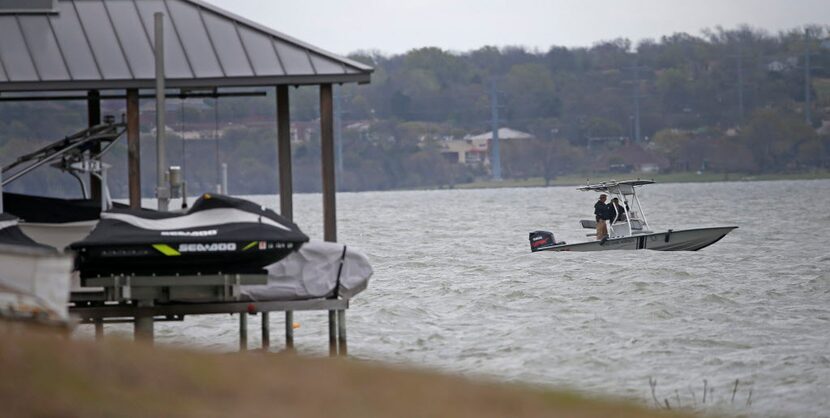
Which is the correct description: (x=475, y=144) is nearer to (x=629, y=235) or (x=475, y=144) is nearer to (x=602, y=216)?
(x=602, y=216)

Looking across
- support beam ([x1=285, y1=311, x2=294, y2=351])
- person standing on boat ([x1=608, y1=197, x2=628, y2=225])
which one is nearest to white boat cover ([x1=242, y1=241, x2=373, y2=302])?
support beam ([x1=285, y1=311, x2=294, y2=351])

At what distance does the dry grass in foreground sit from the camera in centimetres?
832

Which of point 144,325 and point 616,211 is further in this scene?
point 616,211

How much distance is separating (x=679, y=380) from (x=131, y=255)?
316 inches

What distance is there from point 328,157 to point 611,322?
10.1m

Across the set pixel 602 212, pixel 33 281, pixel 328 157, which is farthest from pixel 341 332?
pixel 602 212

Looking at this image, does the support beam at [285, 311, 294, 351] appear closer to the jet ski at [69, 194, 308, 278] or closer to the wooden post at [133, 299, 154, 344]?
the wooden post at [133, 299, 154, 344]

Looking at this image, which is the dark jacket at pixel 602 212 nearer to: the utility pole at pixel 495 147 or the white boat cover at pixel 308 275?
the white boat cover at pixel 308 275

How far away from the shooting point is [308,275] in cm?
1959

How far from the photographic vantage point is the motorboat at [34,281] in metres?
11.9

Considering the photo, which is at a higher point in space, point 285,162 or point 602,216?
point 285,162

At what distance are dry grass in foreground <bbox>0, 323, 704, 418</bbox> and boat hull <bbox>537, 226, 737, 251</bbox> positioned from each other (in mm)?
33580

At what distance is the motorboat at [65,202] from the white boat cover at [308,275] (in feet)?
8.82

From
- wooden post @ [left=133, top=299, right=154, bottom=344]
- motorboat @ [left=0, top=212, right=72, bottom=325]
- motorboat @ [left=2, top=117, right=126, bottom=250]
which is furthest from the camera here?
motorboat @ [left=2, top=117, right=126, bottom=250]
